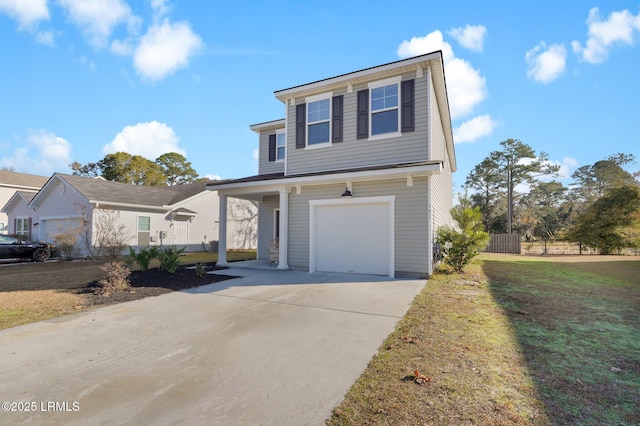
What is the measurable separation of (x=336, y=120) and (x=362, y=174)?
2.56 meters

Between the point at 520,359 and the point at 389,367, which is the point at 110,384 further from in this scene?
the point at 520,359

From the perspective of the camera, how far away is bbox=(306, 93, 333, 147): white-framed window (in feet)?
35.0

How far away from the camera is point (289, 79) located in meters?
11.5

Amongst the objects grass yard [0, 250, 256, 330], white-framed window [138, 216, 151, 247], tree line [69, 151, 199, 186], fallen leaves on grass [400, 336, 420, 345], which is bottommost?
grass yard [0, 250, 256, 330]

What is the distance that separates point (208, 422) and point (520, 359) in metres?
3.27

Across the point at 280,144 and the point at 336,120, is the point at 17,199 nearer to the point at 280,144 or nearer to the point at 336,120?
the point at 280,144

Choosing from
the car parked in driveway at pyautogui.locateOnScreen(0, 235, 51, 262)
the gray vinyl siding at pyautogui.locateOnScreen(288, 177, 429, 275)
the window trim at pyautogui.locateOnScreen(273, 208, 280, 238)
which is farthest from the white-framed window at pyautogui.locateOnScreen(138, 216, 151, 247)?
the gray vinyl siding at pyautogui.locateOnScreen(288, 177, 429, 275)

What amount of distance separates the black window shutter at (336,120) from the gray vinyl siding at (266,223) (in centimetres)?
463

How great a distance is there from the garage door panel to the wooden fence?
64.6 ft

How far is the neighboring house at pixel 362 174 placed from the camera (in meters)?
8.83

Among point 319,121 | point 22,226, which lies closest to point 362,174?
point 319,121

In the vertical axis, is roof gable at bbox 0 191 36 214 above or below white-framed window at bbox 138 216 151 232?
above

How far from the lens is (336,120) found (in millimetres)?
10422

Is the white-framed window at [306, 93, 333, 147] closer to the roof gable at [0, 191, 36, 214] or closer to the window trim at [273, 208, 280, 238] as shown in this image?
the window trim at [273, 208, 280, 238]
